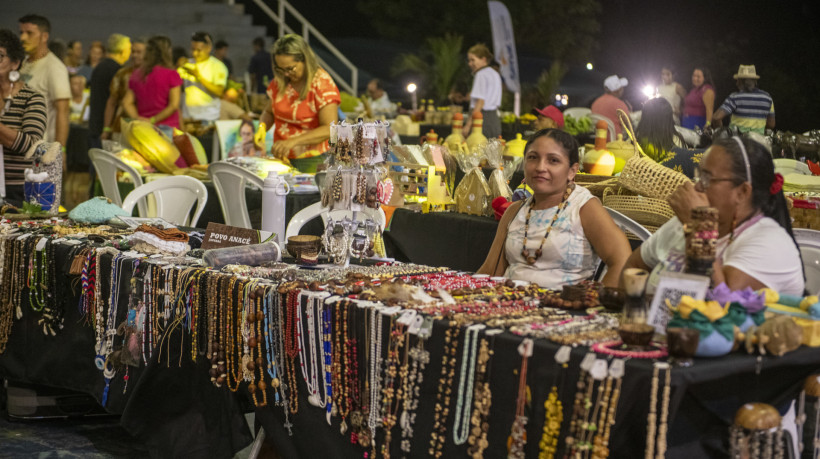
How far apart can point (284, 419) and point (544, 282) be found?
99cm

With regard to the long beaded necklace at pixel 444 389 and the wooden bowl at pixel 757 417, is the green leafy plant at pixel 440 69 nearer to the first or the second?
the long beaded necklace at pixel 444 389

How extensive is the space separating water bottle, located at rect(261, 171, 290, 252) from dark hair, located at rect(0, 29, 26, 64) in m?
1.81

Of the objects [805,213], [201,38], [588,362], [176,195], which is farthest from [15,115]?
[201,38]

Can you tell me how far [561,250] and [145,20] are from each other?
1423 centimetres

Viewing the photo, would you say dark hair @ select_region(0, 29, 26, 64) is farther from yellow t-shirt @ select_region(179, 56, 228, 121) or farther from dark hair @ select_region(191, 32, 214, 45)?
dark hair @ select_region(191, 32, 214, 45)

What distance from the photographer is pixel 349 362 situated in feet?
8.56

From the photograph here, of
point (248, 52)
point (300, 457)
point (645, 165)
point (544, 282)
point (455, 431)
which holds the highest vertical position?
point (248, 52)

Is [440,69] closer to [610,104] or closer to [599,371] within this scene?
[610,104]

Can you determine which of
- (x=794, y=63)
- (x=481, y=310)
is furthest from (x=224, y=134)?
(x=794, y=63)

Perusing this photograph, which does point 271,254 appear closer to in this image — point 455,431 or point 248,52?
point 455,431

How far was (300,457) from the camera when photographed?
2.82m

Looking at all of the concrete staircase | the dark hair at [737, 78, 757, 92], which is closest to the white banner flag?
the concrete staircase

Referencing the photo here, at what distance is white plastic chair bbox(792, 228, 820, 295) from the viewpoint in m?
3.20

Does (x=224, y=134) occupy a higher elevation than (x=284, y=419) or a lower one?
higher
